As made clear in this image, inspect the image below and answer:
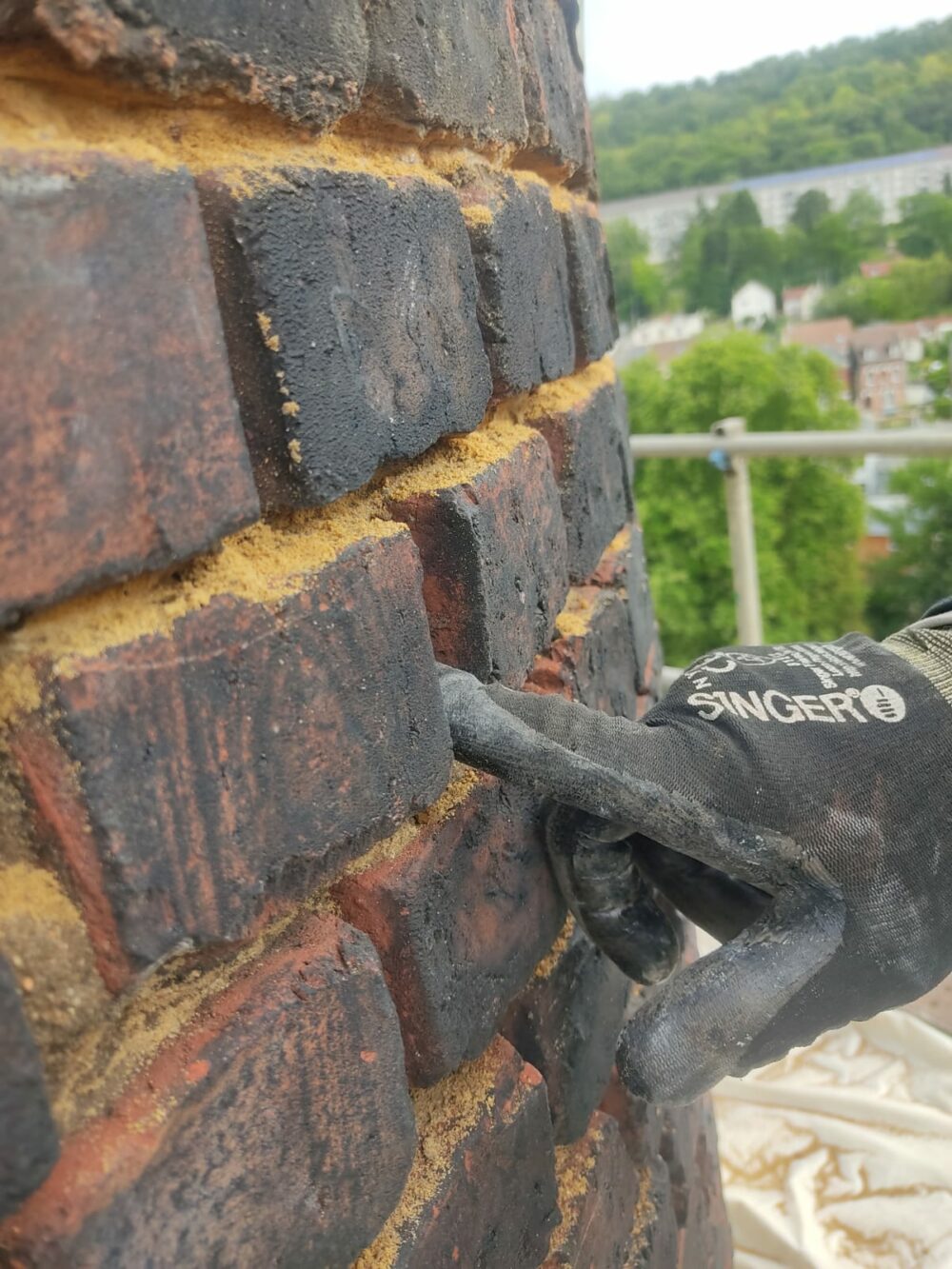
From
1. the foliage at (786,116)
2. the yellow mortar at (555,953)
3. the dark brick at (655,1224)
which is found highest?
the foliage at (786,116)

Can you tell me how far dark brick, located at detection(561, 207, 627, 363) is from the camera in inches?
46.4

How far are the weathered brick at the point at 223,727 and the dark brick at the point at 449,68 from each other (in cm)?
31

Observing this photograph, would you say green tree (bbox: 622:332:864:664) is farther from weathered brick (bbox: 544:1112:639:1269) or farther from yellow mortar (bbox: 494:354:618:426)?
weathered brick (bbox: 544:1112:639:1269)

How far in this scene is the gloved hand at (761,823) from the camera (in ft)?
2.73

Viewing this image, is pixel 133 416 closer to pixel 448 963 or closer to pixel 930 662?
pixel 448 963

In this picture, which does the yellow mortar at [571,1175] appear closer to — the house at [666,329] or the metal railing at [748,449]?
the metal railing at [748,449]

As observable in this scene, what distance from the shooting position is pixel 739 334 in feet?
48.1

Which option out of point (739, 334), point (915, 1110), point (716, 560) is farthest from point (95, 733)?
point (739, 334)

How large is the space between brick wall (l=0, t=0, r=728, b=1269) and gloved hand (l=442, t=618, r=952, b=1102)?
0.25 feet

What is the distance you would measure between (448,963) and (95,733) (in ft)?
1.21

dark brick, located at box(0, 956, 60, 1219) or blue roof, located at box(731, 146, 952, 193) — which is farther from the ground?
blue roof, located at box(731, 146, 952, 193)

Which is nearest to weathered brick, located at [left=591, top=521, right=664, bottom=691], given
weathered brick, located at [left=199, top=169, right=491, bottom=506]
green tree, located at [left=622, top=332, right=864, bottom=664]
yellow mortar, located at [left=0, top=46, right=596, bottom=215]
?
weathered brick, located at [left=199, top=169, right=491, bottom=506]

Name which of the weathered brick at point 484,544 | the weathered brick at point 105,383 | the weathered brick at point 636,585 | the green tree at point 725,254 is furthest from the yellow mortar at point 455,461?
the green tree at point 725,254

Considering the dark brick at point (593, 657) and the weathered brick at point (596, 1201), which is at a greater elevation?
the dark brick at point (593, 657)
